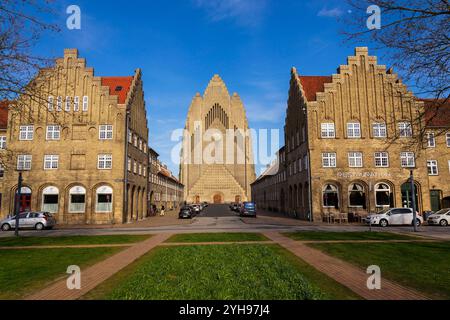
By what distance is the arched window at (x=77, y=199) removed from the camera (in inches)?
1313

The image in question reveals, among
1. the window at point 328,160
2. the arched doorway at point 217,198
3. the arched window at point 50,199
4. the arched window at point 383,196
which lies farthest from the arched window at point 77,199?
A: the arched doorway at point 217,198

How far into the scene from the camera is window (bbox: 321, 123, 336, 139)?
34781mm

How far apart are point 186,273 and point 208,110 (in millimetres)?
112157

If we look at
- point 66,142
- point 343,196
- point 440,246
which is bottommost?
point 440,246

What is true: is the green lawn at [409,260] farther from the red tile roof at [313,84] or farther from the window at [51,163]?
the window at [51,163]

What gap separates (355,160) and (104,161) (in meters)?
27.5

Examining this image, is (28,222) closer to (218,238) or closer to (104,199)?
(104,199)

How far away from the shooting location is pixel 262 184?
7788 cm

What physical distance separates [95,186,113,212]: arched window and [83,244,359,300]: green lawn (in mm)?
23213

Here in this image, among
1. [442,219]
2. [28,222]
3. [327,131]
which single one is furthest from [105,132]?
[442,219]

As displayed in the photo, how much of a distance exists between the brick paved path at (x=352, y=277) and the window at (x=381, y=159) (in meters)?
24.3

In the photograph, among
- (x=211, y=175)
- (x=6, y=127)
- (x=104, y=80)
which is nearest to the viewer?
(x=6, y=127)

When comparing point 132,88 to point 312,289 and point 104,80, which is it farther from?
point 312,289
